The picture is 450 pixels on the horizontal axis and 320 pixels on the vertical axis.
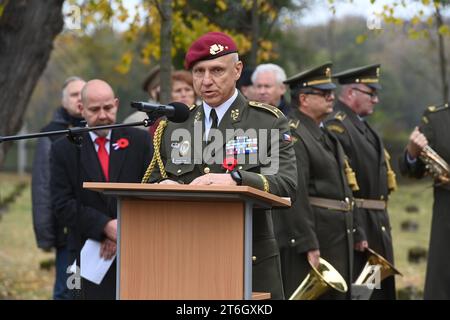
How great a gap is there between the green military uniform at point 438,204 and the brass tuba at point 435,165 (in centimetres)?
15

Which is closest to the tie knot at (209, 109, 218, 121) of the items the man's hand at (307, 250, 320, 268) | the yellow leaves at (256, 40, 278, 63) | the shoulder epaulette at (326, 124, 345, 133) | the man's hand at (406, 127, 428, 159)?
the man's hand at (307, 250, 320, 268)

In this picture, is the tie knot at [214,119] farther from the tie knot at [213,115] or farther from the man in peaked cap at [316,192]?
the man in peaked cap at [316,192]

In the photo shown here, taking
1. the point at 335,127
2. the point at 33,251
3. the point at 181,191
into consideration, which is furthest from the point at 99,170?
the point at 33,251

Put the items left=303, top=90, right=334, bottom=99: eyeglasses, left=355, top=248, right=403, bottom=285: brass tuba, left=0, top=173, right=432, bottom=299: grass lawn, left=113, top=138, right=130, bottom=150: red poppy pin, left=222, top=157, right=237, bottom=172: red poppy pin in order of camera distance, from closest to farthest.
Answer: left=222, top=157, right=237, bottom=172: red poppy pin, left=113, top=138, right=130, bottom=150: red poppy pin, left=303, top=90, right=334, bottom=99: eyeglasses, left=355, top=248, right=403, bottom=285: brass tuba, left=0, top=173, right=432, bottom=299: grass lawn

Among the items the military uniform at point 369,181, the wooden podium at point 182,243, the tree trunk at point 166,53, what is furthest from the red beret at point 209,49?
the military uniform at point 369,181

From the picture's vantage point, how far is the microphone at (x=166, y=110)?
5395 mm

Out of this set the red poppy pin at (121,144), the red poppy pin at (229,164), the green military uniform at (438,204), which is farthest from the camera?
the green military uniform at (438,204)

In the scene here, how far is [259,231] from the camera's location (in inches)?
225

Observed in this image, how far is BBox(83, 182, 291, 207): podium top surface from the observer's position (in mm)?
4703

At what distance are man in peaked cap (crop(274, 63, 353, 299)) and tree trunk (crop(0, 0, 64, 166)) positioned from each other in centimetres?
319

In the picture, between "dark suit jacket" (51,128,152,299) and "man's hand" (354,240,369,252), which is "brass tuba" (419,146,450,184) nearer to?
"man's hand" (354,240,369,252)

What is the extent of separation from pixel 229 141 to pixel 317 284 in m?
3.08

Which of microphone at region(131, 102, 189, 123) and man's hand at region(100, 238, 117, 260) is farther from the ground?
microphone at region(131, 102, 189, 123)
